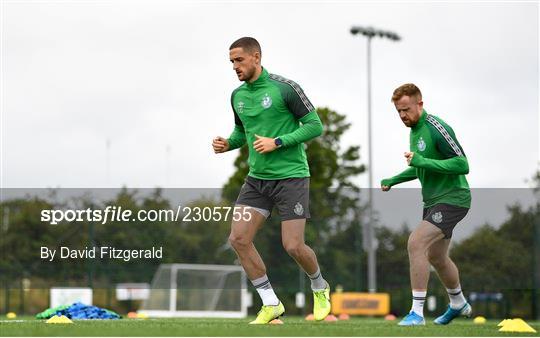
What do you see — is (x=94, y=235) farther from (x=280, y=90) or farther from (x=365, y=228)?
(x=280, y=90)

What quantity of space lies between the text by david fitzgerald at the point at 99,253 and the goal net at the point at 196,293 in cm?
92

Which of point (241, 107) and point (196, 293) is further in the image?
point (196, 293)

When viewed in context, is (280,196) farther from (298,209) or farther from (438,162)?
(438,162)

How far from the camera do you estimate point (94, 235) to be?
20938mm

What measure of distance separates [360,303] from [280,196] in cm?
1550

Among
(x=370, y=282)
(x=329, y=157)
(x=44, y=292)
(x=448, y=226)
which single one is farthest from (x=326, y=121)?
(x=448, y=226)

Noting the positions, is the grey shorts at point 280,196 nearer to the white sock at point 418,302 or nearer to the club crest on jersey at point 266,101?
the club crest on jersey at point 266,101

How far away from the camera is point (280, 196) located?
331 inches

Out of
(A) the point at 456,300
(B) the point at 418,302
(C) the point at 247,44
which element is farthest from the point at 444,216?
(C) the point at 247,44

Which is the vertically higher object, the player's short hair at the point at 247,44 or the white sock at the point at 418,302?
the player's short hair at the point at 247,44

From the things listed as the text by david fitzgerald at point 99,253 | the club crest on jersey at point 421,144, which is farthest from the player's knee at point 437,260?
the text by david fitzgerald at point 99,253

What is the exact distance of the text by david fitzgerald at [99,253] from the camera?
2105 cm

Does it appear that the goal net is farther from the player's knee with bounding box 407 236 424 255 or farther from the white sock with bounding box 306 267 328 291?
the player's knee with bounding box 407 236 424 255

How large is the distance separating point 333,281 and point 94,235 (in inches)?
236
